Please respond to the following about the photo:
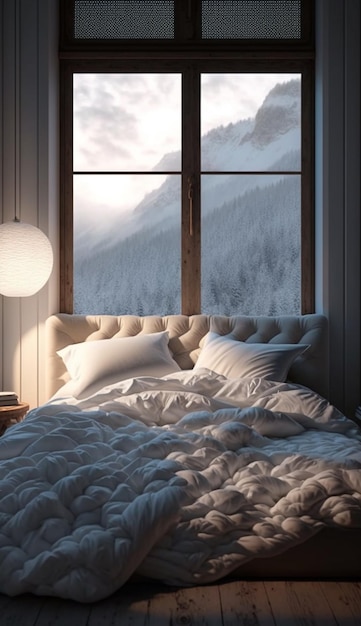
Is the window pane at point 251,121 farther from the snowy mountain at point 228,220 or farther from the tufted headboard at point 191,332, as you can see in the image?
the tufted headboard at point 191,332

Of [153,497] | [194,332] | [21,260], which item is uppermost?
[21,260]

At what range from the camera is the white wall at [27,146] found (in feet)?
15.7

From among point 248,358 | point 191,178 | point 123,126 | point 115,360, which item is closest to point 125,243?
point 191,178

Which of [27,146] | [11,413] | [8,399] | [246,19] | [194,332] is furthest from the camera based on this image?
[246,19]

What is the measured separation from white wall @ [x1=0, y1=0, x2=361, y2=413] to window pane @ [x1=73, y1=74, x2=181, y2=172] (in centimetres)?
32

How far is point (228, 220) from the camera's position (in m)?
5.10

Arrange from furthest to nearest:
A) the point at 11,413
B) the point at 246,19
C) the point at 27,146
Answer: the point at 246,19 → the point at 27,146 → the point at 11,413

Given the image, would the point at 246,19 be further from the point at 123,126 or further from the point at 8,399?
the point at 8,399

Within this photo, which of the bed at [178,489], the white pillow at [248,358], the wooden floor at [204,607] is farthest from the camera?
the white pillow at [248,358]

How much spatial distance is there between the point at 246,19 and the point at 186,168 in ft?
3.55

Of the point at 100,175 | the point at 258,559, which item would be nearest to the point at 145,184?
the point at 100,175

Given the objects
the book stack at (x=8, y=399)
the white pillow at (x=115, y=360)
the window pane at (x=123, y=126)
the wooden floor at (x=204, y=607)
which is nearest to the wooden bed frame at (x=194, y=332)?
the white pillow at (x=115, y=360)

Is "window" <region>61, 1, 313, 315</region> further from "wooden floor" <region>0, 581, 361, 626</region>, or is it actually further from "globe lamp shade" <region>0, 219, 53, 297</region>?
"wooden floor" <region>0, 581, 361, 626</region>

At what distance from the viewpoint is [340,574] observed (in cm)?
268
